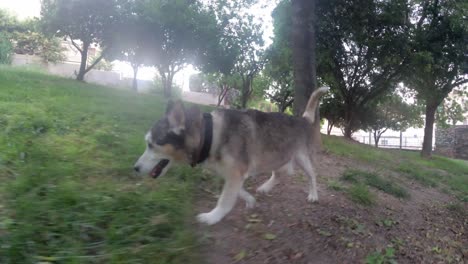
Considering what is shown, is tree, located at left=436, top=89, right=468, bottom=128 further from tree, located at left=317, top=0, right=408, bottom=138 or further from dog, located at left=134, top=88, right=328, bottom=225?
dog, located at left=134, top=88, right=328, bottom=225

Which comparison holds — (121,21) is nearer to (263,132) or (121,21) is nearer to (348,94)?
(348,94)

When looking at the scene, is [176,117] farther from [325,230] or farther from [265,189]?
[325,230]

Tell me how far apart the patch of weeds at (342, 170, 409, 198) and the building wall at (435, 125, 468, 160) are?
28.9m

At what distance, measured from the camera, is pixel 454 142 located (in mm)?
34031

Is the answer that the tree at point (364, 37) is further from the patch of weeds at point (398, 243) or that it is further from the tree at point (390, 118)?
the tree at point (390, 118)

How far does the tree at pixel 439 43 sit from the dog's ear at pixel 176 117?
40.9ft

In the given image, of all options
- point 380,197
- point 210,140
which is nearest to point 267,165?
point 210,140

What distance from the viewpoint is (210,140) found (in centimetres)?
394

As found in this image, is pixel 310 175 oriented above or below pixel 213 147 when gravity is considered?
below

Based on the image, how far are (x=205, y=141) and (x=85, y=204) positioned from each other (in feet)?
4.00

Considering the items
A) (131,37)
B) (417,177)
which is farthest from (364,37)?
(131,37)

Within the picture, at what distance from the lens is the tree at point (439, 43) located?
14.2 metres

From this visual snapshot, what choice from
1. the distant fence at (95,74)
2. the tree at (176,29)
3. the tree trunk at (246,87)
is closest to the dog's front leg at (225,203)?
the tree at (176,29)

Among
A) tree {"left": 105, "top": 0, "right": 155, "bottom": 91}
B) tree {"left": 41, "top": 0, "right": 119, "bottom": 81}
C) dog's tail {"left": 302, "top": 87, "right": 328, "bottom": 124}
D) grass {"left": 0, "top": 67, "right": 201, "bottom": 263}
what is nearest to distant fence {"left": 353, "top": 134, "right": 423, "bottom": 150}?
tree {"left": 105, "top": 0, "right": 155, "bottom": 91}
